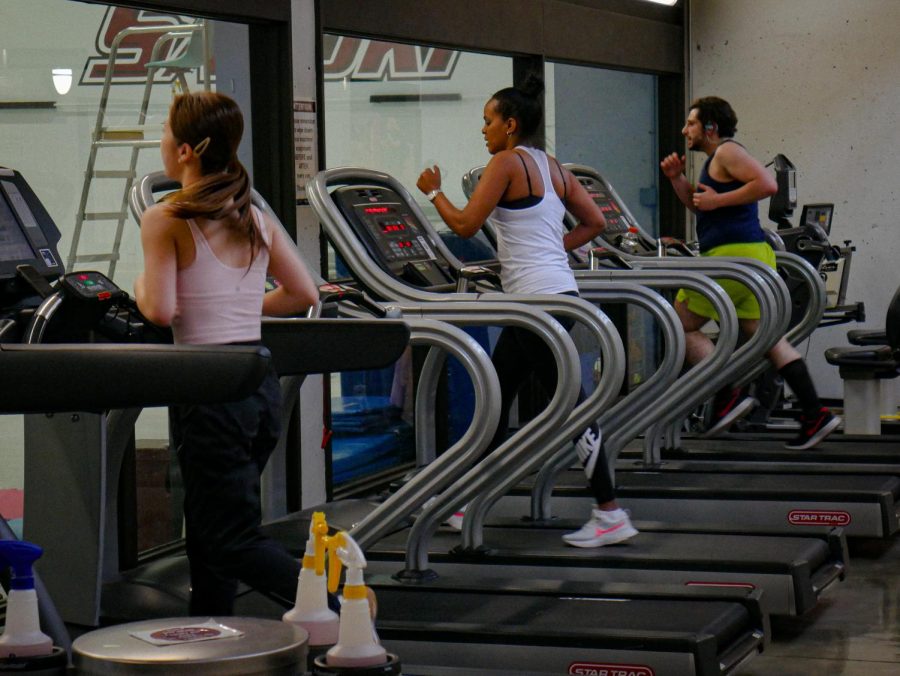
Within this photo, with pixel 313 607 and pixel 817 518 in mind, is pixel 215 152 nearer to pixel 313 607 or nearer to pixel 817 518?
pixel 313 607

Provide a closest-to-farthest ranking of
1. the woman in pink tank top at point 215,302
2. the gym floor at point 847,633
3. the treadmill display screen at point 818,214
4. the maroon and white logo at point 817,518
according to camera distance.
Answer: the woman in pink tank top at point 215,302, the gym floor at point 847,633, the maroon and white logo at point 817,518, the treadmill display screen at point 818,214

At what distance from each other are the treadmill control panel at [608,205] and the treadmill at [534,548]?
5.91ft

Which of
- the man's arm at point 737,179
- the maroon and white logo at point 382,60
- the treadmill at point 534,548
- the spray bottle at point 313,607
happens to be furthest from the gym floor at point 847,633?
the maroon and white logo at point 382,60

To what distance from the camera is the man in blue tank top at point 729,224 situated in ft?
19.5

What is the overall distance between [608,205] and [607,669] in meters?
3.45

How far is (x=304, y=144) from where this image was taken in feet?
17.4

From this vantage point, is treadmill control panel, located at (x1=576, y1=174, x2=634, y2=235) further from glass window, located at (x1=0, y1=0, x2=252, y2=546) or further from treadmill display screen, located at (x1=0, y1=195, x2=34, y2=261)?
treadmill display screen, located at (x1=0, y1=195, x2=34, y2=261)

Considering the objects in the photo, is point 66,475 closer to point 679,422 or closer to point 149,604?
point 149,604

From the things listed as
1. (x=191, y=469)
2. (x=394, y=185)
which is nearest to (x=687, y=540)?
(x=394, y=185)

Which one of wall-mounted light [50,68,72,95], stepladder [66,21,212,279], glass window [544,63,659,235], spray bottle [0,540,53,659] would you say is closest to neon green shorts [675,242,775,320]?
glass window [544,63,659,235]

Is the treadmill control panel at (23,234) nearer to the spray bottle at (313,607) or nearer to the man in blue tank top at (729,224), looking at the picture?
the spray bottle at (313,607)

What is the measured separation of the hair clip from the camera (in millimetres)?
2801

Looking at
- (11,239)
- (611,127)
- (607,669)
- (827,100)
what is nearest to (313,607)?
(11,239)

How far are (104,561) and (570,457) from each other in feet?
5.54
